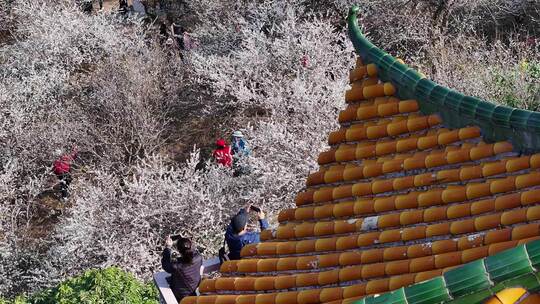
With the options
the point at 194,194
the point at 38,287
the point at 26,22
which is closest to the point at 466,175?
the point at 194,194

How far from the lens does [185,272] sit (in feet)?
27.7

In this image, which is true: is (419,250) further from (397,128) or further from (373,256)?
(397,128)

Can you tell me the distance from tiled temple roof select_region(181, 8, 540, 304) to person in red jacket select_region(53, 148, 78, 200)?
10783mm

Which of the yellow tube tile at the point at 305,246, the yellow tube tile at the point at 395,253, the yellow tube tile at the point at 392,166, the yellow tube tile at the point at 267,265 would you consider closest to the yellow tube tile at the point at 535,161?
the yellow tube tile at the point at 395,253

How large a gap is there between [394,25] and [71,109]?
7991mm

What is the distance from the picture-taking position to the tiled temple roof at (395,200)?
19.3ft

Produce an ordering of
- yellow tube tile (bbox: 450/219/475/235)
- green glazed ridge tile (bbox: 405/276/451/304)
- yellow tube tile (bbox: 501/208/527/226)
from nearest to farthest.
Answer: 1. green glazed ridge tile (bbox: 405/276/451/304)
2. yellow tube tile (bbox: 501/208/527/226)
3. yellow tube tile (bbox: 450/219/475/235)

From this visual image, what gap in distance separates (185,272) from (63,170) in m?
9.57

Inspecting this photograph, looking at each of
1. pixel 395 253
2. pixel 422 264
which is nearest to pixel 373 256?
pixel 395 253

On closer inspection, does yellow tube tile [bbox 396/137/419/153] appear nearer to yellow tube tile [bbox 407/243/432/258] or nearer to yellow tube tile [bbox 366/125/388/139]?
yellow tube tile [bbox 366/125/388/139]

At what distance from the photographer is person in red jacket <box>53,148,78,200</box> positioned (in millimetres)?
17391

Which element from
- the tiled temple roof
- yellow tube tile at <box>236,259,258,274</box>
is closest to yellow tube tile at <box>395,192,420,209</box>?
the tiled temple roof

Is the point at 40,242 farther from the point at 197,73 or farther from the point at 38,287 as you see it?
the point at 197,73

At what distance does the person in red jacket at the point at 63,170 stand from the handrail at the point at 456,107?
10808mm
